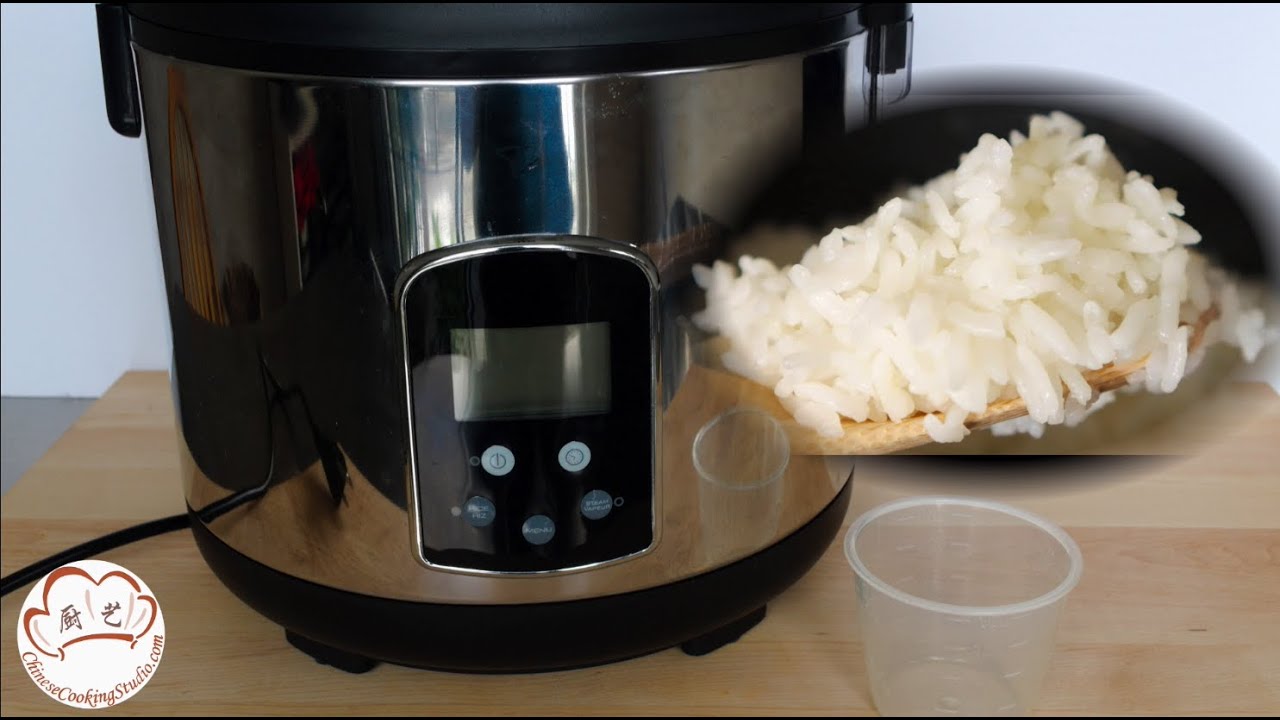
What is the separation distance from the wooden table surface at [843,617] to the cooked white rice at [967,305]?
0.57ft

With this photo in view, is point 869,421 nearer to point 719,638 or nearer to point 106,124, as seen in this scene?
point 719,638

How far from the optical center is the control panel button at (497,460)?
624 mm

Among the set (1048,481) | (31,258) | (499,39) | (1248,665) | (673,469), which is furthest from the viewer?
(31,258)

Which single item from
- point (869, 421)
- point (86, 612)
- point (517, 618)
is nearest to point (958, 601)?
point (869, 421)

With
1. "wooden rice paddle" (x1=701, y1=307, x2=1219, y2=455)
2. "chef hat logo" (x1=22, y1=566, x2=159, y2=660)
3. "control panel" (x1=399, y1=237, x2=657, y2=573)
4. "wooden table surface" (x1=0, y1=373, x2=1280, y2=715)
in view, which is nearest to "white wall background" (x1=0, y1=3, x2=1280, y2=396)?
"wooden table surface" (x1=0, y1=373, x2=1280, y2=715)

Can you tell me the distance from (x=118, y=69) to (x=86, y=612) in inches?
13.6

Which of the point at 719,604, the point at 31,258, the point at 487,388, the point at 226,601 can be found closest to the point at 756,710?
the point at 719,604

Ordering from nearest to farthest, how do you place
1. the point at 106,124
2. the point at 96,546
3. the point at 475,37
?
the point at 475,37 → the point at 96,546 → the point at 106,124

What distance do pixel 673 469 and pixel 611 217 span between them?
14cm

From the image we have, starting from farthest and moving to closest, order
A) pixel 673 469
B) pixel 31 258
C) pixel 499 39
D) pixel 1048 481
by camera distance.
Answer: pixel 31 258 < pixel 1048 481 < pixel 673 469 < pixel 499 39

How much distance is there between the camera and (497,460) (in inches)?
24.7

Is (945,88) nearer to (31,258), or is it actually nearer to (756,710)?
(756,710)

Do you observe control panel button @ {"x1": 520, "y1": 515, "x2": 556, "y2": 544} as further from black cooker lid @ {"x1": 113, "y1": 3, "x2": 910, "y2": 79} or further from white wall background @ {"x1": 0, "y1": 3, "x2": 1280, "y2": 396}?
white wall background @ {"x1": 0, "y1": 3, "x2": 1280, "y2": 396}

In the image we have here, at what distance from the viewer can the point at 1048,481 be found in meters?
0.88
